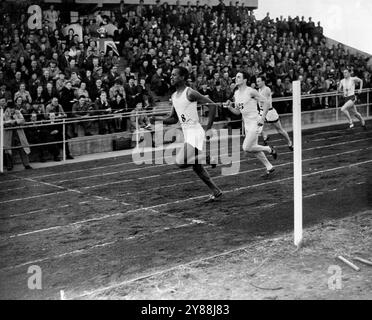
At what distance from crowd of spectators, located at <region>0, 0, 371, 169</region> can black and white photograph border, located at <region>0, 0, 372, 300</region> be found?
0.06m

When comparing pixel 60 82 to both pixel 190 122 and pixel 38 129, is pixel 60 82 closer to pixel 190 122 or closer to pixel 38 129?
pixel 38 129

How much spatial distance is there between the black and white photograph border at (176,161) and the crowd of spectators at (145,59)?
64 millimetres

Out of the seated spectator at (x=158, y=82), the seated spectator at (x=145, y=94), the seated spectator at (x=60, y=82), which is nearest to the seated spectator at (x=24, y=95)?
the seated spectator at (x=60, y=82)

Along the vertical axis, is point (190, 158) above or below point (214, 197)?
above

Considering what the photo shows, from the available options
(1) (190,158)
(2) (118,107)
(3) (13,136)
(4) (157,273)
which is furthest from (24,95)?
(4) (157,273)

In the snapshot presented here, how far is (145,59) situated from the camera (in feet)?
68.2

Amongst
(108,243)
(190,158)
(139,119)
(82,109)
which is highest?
(82,109)

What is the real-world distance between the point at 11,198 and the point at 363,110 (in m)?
18.3

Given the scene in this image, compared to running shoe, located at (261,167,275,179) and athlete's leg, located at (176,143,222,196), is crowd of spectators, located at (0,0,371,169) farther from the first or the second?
athlete's leg, located at (176,143,222,196)

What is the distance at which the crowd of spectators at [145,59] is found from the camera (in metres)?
17.0

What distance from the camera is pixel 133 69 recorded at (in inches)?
824

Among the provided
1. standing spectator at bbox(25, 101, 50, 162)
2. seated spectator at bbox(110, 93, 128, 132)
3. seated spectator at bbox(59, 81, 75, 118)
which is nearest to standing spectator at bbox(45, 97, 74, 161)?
standing spectator at bbox(25, 101, 50, 162)

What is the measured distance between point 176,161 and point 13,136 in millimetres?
6852
